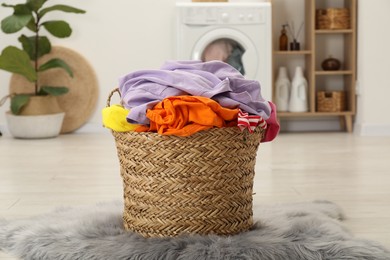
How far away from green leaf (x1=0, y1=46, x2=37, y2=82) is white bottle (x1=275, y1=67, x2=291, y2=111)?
1.62 m

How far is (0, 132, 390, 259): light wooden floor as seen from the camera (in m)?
2.52

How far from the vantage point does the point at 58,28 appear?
15.8ft

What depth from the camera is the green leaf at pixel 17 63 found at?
15.2 feet

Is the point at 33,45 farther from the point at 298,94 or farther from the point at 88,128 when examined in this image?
the point at 298,94

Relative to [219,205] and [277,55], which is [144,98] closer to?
[219,205]

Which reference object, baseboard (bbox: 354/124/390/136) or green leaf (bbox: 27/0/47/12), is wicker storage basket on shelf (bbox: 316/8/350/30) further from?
green leaf (bbox: 27/0/47/12)

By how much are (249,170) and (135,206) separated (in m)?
0.33

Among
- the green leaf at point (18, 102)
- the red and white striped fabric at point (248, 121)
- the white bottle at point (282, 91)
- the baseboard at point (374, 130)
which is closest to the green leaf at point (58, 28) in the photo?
the green leaf at point (18, 102)

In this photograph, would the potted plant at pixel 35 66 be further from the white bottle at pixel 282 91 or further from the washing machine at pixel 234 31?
the white bottle at pixel 282 91

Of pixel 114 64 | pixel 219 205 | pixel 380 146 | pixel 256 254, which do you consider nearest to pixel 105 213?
pixel 219 205

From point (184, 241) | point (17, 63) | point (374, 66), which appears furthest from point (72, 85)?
point (184, 241)

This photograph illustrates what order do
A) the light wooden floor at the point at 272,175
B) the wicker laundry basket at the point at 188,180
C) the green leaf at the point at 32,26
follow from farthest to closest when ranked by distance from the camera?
the green leaf at the point at 32,26 → the light wooden floor at the point at 272,175 → the wicker laundry basket at the point at 188,180

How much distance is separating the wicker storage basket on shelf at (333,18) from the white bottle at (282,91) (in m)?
0.41

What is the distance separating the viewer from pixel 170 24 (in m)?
5.11
